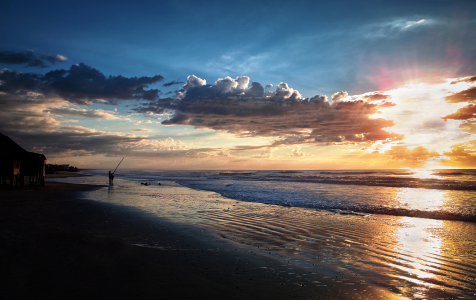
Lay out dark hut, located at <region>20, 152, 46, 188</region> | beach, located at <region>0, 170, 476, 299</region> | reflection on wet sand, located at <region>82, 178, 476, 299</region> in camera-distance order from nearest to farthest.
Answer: beach, located at <region>0, 170, 476, 299</region> → reflection on wet sand, located at <region>82, 178, 476, 299</region> → dark hut, located at <region>20, 152, 46, 188</region>

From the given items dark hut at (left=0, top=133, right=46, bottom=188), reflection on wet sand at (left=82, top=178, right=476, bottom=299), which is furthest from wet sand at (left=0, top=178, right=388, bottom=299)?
dark hut at (left=0, top=133, right=46, bottom=188)

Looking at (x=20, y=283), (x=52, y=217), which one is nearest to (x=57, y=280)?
(x=20, y=283)

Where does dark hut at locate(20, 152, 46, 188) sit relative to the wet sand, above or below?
above

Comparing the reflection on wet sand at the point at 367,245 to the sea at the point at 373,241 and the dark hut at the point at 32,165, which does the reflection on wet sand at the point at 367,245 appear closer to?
the sea at the point at 373,241

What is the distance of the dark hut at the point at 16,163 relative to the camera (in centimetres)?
2423

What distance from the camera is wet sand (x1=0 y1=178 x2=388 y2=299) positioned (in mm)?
4758

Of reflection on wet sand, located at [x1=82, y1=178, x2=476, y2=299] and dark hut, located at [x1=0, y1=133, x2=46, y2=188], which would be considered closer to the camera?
reflection on wet sand, located at [x1=82, y1=178, x2=476, y2=299]

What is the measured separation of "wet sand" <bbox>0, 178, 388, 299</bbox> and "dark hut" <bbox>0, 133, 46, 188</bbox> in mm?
20421

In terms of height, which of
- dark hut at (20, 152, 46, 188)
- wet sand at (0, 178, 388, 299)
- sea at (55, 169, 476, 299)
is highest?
dark hut at (20, 152, 46, 188)

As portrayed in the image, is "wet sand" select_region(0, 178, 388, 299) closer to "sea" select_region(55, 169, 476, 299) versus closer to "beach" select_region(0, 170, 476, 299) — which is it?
"beach" select_region(0, 170, 476, 299)

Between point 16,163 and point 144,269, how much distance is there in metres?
28.3

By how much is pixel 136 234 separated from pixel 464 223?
52.7ft

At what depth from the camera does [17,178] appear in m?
26.8

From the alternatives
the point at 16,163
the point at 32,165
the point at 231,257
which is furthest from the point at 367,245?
the point at 32,165
